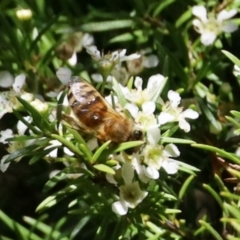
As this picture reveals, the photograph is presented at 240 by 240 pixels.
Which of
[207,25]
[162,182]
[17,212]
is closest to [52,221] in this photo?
[17,212]

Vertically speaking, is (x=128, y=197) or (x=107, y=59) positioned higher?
(x=107, y=59)

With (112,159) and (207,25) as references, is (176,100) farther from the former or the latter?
(207,25)

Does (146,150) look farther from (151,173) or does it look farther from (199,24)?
(199,24)

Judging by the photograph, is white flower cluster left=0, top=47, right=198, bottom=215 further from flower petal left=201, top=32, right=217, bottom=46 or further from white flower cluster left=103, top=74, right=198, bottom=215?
flower petal left=201, top=32, right=217, bottom=46

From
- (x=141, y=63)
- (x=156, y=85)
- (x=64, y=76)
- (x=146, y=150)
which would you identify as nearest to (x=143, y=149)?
(x=146, y=150)

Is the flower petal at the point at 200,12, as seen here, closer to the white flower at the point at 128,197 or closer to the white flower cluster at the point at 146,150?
the white flower cluster at the point at 146,150

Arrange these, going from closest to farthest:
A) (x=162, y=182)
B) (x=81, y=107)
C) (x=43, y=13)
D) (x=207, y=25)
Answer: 1. (x=81, y=107)
2. (x=162, y=182)
3. (x=207, y=25)
4. (x=43, y=13)

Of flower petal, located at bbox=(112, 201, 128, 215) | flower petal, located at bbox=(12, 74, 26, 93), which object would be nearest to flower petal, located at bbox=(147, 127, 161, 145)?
flower petal, located at bbox=(112, 201, 128, 215)
